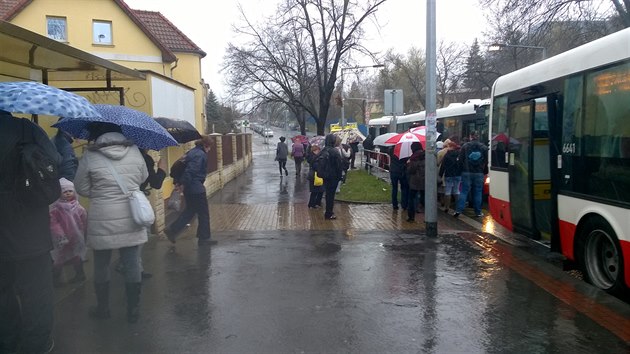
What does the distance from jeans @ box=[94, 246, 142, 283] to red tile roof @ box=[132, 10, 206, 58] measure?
28.7 metres

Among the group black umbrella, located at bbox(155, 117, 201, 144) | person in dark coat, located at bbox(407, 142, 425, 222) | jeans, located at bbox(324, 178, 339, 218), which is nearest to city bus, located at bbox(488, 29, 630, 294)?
person in dark coat, located at bbox(407, 142, 425, 222)

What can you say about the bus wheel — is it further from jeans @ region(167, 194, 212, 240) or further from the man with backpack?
jeans @ region(167, 194, 212, 240)

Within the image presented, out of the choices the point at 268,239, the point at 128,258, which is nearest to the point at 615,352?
the point at 128,258

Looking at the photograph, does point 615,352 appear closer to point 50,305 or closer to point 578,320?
point 578,320

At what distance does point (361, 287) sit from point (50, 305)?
326 cm

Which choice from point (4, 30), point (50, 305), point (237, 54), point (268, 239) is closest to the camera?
point (50, 305)

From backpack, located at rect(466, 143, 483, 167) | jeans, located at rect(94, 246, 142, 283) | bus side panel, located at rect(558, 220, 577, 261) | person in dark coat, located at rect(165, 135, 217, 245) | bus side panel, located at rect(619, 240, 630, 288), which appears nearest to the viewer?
jeans, located at rect(94, 246, 142, 283)

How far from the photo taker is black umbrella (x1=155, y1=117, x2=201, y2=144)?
897 cm

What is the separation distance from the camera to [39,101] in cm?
399

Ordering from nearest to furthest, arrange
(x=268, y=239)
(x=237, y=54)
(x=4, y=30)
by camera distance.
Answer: (x=4, y=30)
(x=268, y=239)
(x=237, y=54)

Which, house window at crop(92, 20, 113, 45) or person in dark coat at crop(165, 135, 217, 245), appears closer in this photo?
person in dark coat at crop(165, 135, 217, 245)

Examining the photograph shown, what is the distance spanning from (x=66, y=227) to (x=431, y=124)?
5588mm

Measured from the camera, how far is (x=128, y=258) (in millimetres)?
4938

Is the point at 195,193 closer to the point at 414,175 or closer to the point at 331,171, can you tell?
the point at 331,171
